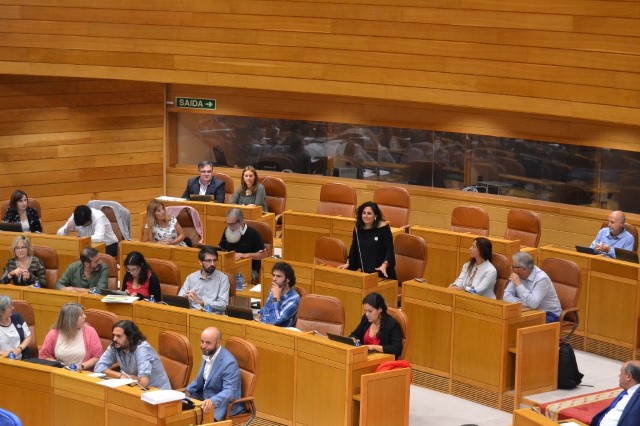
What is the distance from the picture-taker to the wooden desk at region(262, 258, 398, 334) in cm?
1039

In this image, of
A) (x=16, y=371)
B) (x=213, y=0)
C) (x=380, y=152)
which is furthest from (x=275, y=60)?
(x=16, y=371)

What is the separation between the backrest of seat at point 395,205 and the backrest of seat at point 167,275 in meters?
3.19

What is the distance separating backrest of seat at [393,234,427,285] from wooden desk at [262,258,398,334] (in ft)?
1.63

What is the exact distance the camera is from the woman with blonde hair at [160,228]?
11.9 metres

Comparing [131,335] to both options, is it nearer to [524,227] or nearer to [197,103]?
[524,227]

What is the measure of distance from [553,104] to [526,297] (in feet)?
9.07

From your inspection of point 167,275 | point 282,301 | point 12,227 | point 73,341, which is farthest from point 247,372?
point 12,227

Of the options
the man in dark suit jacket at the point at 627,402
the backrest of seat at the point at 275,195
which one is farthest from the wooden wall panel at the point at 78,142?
the man in dark suit jacket at the point at 627,402

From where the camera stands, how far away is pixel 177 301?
31.9 ft

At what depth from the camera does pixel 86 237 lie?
38.7 ft

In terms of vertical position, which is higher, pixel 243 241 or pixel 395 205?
pixel 395 205

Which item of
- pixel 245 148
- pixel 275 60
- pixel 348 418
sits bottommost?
pixel 348 418

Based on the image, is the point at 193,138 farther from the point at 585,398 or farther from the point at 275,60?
the point at 585,398

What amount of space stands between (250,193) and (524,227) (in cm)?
320
